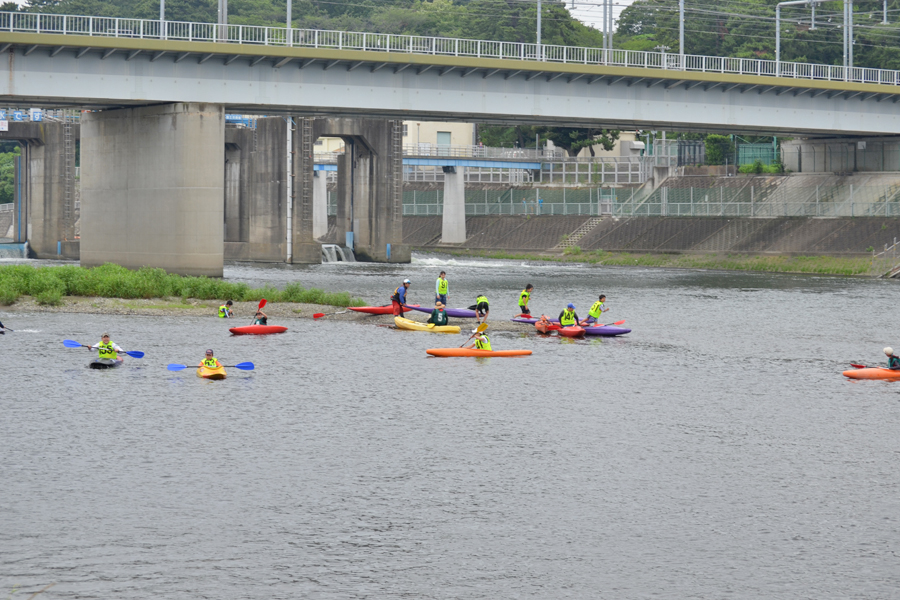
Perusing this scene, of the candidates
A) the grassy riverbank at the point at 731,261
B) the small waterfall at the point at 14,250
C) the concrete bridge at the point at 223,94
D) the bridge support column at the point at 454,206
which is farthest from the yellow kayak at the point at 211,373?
the bridge support column at the point at 454,206

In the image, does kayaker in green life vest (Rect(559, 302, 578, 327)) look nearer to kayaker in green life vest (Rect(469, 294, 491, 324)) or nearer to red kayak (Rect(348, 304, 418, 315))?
kayaker in green life vest (Rect(469, 294, 491, 324))

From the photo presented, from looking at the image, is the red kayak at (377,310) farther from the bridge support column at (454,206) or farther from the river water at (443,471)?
the bridge support column at (454,206)

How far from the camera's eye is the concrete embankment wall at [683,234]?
87812 millimetres

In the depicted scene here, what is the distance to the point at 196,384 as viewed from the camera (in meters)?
35.0

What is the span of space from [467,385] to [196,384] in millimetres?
8291

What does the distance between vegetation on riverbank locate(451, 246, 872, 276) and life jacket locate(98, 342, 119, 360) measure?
201ft

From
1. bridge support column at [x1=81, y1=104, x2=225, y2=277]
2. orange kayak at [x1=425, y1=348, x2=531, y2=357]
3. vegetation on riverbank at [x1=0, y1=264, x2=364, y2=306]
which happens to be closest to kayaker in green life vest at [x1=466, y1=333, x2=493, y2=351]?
orange kayak at [x1=425, y1=348, x2=531, y2=357]

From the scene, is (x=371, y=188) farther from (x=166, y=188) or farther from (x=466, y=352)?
(x=466, y=352)

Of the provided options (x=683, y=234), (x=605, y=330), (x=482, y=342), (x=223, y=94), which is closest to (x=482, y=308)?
(x=605, y=330)

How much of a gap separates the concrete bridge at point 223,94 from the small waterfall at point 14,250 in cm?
4488

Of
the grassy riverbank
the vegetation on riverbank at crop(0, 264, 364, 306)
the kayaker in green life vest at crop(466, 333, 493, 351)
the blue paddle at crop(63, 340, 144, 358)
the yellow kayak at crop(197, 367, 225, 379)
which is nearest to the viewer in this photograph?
the yellow kayak at crop(197, 367, 225, 379)

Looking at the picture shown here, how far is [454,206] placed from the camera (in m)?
127

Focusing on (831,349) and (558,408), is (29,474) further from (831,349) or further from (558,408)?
(831,349)

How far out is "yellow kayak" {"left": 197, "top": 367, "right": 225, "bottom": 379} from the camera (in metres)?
35.3
